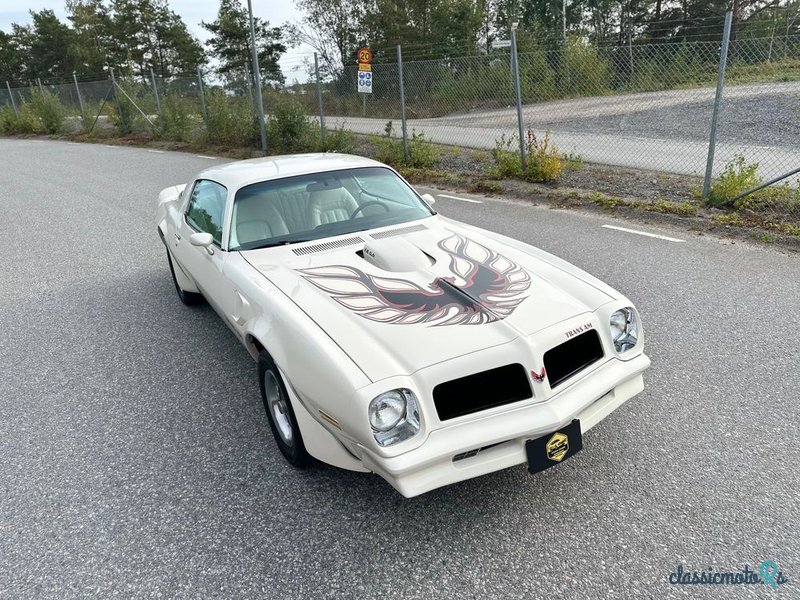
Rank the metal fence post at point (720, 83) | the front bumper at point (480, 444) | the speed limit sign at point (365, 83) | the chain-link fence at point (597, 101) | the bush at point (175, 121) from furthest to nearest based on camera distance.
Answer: the bush at point (175, 121)
the speed limit sign at point (365, 83)
the chain-link fence at point (597, 101)
the metal fence post at point (720, 83)
the front bumper at point (480, 444)

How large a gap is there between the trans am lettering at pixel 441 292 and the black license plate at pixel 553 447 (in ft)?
1.80

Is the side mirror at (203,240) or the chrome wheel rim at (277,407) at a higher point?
the side mirror at (203,240)

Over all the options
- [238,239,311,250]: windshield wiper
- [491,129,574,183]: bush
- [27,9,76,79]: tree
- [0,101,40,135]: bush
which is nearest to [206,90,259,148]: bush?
[491,129,574,183]: bush

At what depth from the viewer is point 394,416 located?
7.16ft

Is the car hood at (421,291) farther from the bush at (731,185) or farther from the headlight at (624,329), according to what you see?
the bush at (731,185)

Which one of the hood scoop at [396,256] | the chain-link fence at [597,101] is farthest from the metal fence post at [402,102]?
the hood scoop at [396,256]

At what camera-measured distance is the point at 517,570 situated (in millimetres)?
2182

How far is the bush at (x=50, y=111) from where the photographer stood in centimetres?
2297

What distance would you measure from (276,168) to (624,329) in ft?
8.41

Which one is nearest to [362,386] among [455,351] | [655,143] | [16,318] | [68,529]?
[455,351]

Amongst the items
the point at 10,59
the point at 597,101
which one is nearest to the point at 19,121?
the point at 597,101

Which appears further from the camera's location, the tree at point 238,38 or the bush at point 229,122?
the tree at point 238,38

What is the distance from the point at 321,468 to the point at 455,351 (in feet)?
3.26

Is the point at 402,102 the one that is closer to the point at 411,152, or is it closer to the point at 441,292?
the point at 411,152
